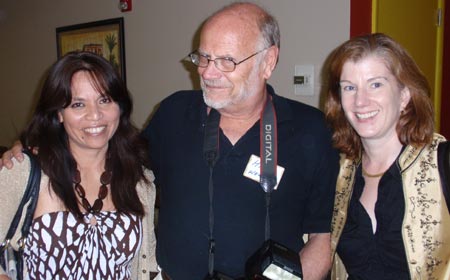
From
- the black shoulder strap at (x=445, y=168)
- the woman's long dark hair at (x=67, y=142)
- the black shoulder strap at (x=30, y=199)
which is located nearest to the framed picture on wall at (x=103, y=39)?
the woman's long dark hair at (x=67, y=142)

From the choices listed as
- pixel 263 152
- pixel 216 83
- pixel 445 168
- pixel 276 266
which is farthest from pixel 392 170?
pixel 216 83

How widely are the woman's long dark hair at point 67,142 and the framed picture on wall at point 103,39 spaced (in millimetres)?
2040

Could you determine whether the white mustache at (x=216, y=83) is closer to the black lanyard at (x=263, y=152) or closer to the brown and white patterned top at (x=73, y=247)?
the black lanyard at (x=263, y=152)

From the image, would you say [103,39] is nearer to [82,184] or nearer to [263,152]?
[82,184]

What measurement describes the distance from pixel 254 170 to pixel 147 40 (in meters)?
2.38

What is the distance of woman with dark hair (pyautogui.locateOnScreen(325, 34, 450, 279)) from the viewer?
1.44 m

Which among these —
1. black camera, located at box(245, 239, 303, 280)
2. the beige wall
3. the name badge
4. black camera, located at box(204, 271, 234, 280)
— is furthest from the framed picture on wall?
black camera, located at box(245, 239, 303, 280)

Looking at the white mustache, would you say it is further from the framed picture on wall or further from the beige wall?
the framed picture on wall

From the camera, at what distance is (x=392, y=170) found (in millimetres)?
1530

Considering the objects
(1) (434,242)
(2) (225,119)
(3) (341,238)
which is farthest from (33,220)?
(1) (434,242)

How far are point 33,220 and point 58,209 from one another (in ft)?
0.30

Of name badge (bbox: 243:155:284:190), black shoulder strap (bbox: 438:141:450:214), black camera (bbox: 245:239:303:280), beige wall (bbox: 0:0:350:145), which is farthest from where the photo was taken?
beige wall (bbox: 0:0:350:145)

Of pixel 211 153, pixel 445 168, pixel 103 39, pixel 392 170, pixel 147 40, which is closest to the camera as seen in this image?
pixel 445 168

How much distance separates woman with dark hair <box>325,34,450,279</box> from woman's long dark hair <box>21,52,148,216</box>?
0.87 m
